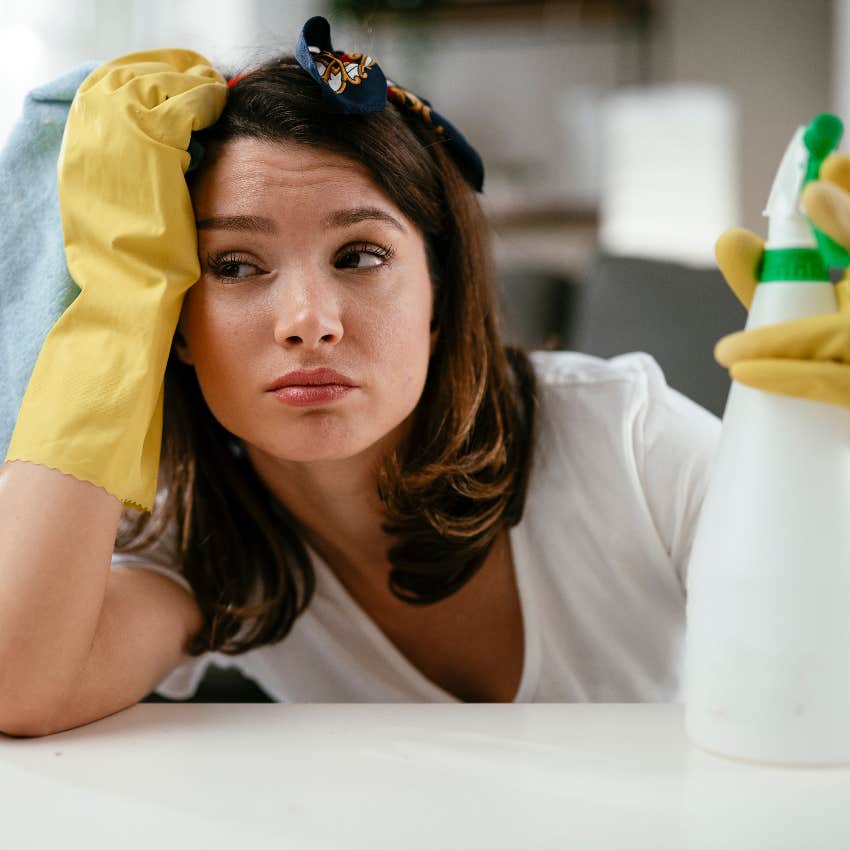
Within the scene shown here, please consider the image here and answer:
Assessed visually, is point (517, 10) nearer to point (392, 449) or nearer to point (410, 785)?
point (392, 449)

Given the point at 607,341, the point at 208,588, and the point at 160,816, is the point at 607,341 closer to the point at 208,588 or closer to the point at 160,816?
the point at 208,588

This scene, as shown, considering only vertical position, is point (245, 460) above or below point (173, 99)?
below

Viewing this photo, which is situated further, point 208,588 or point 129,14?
point 129,14

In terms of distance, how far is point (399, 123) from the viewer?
832 millimetres

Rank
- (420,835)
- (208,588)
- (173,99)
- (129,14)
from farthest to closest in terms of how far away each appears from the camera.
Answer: (129,14) < (208,588) < (173,99) < (420,835)

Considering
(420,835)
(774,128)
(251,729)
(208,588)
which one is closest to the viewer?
(420,835)

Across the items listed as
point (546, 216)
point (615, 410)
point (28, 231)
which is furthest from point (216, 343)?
point (546, 216)

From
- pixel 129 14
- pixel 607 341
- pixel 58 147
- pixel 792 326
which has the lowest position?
pixel 607 341

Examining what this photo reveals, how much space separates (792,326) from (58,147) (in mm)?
596

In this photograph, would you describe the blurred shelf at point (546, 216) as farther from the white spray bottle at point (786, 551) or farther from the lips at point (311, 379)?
the white spray bottle at point (786, 551)

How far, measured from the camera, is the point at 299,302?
2.40 ft

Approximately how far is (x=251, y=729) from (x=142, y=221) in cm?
37

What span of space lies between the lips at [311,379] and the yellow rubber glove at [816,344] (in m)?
0.31

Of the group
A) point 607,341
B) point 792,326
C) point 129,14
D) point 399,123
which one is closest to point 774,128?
point 129,14
